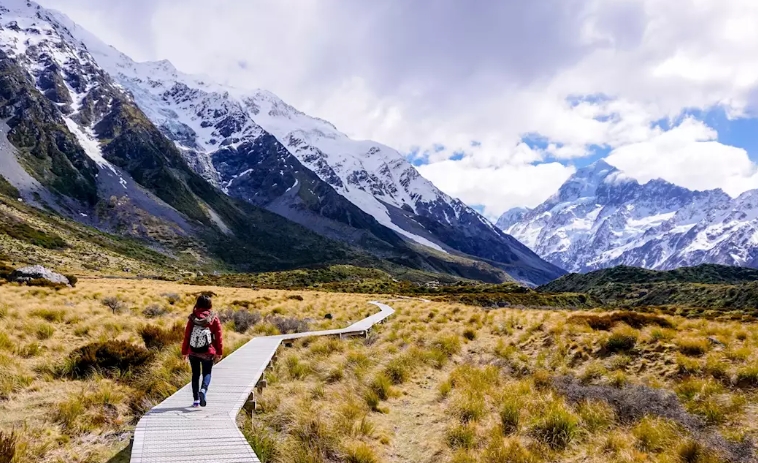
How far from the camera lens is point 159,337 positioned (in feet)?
45.3

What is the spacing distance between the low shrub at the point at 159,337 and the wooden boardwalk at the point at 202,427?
3.31 meters

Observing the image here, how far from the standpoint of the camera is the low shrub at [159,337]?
44.3ft

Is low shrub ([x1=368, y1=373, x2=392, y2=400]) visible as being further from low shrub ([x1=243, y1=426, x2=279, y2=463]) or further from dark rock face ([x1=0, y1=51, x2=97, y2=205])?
dark rock face ([x1=0, y1=51, x2=97, y2=205])

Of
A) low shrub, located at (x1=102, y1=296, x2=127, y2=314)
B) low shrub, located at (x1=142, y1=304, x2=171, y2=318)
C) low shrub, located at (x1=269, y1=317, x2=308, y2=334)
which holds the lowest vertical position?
low shrub, located at (x1=102, y1=296, x2=127, y2=314)

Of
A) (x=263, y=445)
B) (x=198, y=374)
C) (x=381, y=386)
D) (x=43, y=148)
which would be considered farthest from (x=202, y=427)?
(x=43, y=148)

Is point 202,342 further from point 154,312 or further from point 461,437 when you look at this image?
point 154,312

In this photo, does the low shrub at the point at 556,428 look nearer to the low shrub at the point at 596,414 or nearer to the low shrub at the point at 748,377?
the low shrub at the point at 596,414

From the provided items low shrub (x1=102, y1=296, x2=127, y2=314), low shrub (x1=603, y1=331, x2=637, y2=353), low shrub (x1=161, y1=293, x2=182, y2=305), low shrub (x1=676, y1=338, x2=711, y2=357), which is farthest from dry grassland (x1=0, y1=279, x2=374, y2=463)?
low shrub (x1=676, y1=338, x2=711, y2=357)

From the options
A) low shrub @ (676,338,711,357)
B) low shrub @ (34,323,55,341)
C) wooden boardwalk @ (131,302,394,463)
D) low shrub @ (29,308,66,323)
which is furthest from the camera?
low shrub @ (29,308,66,323)

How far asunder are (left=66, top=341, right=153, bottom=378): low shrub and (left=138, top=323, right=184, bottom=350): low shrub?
131cm

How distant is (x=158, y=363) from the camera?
1146 cm

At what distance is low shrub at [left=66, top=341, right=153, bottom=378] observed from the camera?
10828 millimetres

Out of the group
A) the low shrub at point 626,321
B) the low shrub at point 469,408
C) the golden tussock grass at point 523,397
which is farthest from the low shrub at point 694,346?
the low shrub at point 469,408

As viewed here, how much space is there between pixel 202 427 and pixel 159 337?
25.2 feet
